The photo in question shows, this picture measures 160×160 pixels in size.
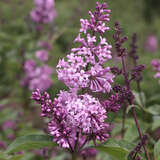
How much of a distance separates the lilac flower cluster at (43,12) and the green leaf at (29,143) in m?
3.44

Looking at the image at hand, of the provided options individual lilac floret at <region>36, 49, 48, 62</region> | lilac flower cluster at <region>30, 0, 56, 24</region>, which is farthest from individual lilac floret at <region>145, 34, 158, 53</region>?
individual lilac floret at <region>36, 49, 48, 62</region>

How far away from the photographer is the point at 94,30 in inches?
78.2

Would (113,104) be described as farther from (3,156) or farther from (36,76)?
(36,76)

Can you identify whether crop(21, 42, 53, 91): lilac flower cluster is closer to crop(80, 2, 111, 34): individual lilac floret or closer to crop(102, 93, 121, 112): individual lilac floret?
crop(80, 2, 111, 34): individual lilac floret

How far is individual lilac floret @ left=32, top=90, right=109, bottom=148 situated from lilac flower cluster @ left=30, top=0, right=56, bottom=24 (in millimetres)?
3422

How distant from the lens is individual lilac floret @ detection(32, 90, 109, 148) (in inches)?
72.9

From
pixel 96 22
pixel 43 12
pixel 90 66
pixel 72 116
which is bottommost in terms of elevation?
pixel 72 116

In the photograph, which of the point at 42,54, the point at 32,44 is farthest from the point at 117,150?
the point at 32,44

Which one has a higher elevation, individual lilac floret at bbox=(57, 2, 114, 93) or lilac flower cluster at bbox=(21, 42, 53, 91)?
lilac flower cluster at bbox=(21, 42, 53, 91)

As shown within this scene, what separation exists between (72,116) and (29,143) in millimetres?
301

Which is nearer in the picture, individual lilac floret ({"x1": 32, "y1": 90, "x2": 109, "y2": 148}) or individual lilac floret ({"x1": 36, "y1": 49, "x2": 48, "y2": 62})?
individual lilac floret ({"x1": 32, "y1": 90, "x2": 109, "y2": 148})

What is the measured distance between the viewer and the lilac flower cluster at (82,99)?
1.87 metres

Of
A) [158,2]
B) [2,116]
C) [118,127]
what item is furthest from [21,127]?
[158,2]

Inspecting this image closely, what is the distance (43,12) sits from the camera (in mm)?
5215
